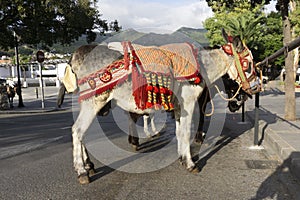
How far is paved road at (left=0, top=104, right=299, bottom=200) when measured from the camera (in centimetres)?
427

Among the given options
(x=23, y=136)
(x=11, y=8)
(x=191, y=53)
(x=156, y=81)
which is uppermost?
(x=11, y=8)

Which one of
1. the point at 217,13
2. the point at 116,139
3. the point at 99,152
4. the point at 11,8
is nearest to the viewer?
the point at 99,152

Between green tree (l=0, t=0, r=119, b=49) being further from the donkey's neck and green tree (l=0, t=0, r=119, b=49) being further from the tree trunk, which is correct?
the donkey's neck

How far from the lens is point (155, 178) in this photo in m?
4.90

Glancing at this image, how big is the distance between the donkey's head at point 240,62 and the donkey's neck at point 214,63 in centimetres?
9

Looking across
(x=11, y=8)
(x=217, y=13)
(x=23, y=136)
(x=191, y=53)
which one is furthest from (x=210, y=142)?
(x=217, y=13)

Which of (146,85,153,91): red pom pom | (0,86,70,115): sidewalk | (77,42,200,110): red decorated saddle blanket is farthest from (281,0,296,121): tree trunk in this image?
(0,86,70,115): sidewalk

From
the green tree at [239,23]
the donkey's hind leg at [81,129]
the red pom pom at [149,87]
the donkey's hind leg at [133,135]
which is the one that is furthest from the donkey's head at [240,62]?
the green tree at [239,23]

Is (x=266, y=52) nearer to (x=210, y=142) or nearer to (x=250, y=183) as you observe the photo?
(x=210, y=142)

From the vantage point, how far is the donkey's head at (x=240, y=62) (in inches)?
215

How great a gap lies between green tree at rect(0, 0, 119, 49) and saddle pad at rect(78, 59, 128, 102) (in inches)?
393

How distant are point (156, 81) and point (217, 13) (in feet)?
101

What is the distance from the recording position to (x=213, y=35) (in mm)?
34469

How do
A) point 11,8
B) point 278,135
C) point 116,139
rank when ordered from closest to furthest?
point 278,135, point 116,139, point 11,8
